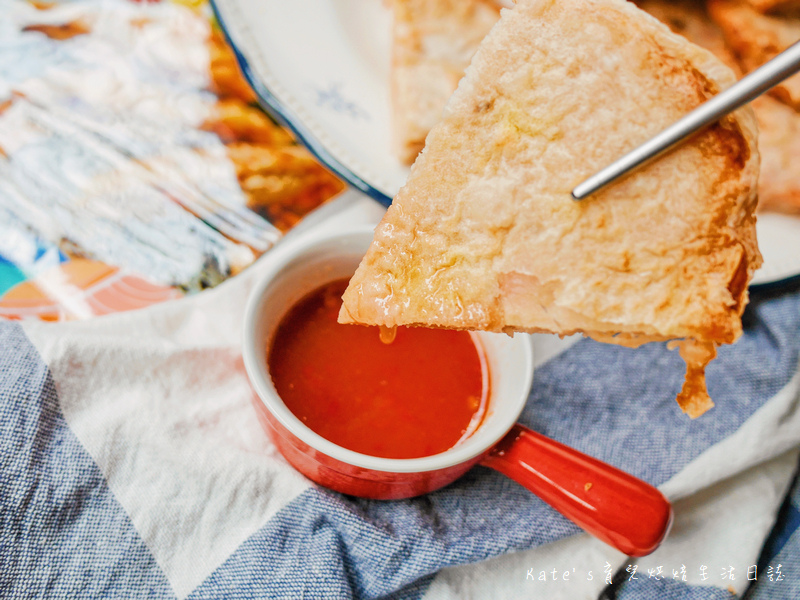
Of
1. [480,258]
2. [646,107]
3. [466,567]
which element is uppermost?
[646,107]

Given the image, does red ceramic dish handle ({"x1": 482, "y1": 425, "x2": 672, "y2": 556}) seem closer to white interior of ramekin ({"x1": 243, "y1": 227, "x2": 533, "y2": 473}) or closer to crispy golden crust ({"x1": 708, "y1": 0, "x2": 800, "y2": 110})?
white interior of ramekin ({"x1": 243, "y1": 227, "x2": 533, "y2": 473})

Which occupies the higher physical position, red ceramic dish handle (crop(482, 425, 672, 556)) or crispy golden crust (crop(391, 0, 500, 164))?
crispy golden crust (crop(391, 0, 500, 164))

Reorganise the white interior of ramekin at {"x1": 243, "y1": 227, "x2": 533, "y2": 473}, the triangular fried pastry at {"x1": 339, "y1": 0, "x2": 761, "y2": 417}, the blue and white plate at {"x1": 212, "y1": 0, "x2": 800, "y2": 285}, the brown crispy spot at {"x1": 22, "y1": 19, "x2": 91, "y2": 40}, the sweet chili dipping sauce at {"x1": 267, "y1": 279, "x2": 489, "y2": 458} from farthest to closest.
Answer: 1. the brown crispy spot at {"x1": 22, "y1": 19, "x2": 91, "y2": 40}
2. the blue and white plate at {"x1": 212, "y1": 0, "x2": 800, "y2": 285}
3. the sweet chili dipping sauce at {"x1": 267, "y1": 279, "x2": 489, "y2": 458}
4. the white interior of ramekin at {"x1": 243, "y1": 227, "x2": 533, "y2": 473}
5. the triangular fried pastry at {"x1": 339, "y1": 0, "x2": 761, "y2": 417}

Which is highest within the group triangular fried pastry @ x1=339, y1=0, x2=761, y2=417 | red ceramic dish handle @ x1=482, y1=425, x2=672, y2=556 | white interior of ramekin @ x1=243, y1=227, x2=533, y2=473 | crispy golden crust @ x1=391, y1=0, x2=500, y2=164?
triangular fried pastry @ x1=339, y1=0, x2=761, y2=417

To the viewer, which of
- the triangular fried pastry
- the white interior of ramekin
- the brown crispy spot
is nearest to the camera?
the triangular fried pastry

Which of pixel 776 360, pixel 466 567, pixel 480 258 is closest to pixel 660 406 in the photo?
pixel 776 360

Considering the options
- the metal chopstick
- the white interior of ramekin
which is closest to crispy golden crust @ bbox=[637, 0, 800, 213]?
the white interior of ramekin

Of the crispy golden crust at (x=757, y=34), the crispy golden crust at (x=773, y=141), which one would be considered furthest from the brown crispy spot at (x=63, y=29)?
the crispy golden crust at (x=757, y=34)

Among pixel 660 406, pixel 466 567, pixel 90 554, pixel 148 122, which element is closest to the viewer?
pixel 90 554

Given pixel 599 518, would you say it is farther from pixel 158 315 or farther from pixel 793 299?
pixel 158 315
